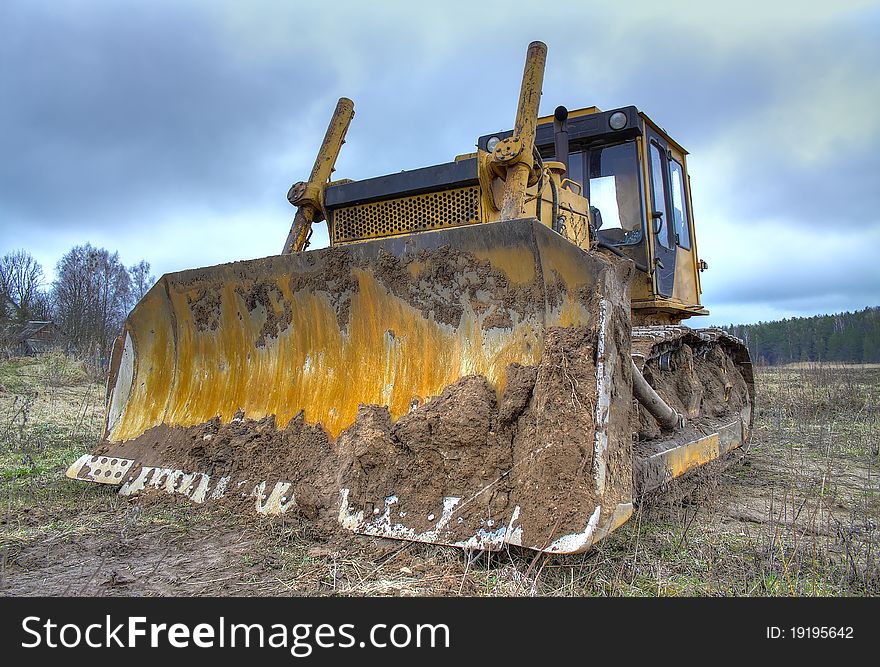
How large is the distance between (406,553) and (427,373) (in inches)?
33.3

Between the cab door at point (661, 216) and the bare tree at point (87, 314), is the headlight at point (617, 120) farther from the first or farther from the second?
the bare tree at point (87, 314)

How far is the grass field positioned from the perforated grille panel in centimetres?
173

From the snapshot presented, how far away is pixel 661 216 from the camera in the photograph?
5230 mm

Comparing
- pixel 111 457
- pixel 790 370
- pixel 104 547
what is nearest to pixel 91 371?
pixel 111 457

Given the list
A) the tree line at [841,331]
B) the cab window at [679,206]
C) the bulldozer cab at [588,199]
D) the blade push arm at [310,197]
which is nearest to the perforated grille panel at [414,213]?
the bulldozer cab at [588,199]

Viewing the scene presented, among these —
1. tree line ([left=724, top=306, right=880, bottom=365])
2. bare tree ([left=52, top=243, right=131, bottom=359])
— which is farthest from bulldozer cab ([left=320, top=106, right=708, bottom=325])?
tree line ([left=724, top=306, right=880, bottom=365])

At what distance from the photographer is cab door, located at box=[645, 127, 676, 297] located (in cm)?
516

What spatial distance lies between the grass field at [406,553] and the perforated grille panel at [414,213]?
1.73 m

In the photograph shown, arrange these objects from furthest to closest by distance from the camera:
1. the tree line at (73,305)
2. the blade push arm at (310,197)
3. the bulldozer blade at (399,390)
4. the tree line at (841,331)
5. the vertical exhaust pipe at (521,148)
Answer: the tree line at (841,331) < the tree line at (73,305) < the blade push arm at (310,197) < the vertical exhaust pipe at (521,148) < the bulldozer blade at (399,390)

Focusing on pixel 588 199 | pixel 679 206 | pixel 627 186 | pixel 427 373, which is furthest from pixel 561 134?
pixel 427 373

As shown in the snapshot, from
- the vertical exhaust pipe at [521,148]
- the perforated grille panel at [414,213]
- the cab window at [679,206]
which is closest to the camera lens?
the vertical exhaust pipe at [521,148]

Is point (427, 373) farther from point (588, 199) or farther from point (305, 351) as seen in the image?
point (588, 199)

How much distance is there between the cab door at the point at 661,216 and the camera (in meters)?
5.16

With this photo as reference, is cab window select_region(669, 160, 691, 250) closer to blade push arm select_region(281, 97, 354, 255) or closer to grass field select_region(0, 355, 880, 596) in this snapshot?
grass field select_region(0, 355, 880, 596)
